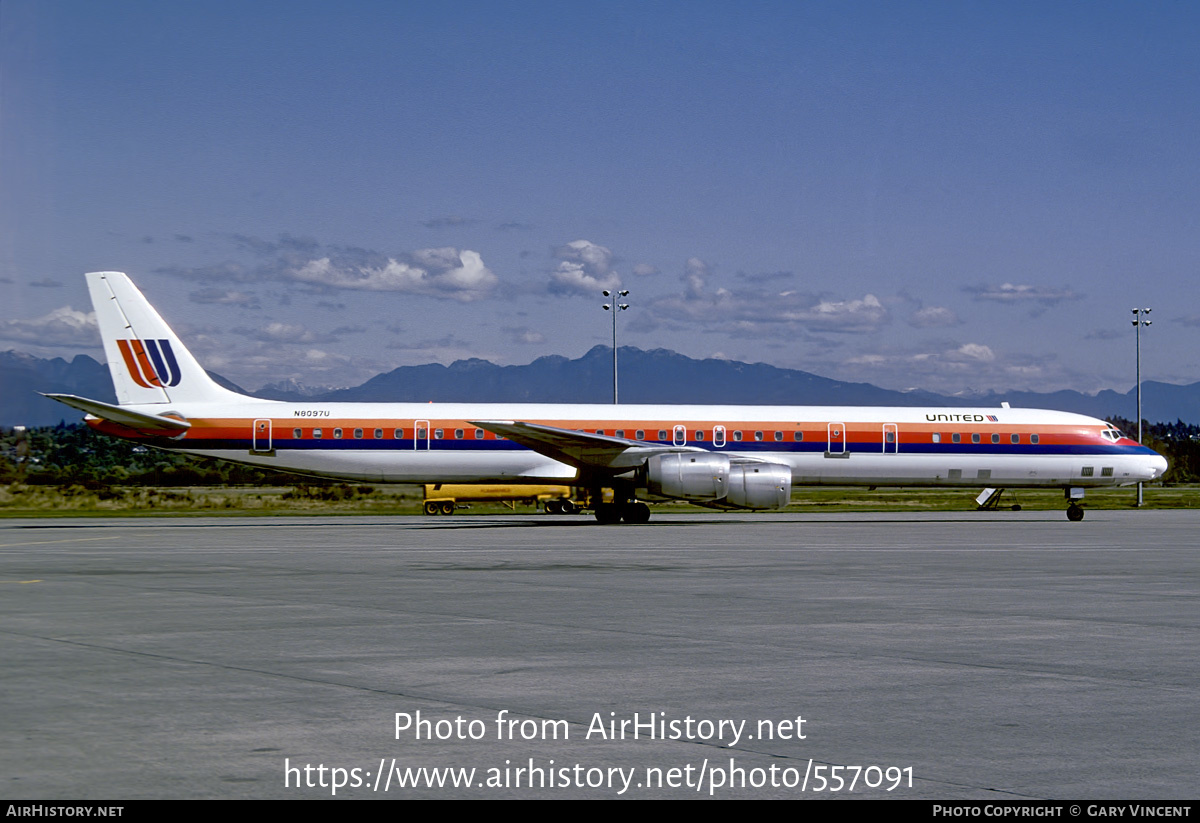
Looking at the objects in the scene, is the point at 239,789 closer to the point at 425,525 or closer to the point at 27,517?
the point at 425,525

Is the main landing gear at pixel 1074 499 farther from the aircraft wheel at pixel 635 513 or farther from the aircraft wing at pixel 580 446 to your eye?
the aircraft wheel at pixel 635 513

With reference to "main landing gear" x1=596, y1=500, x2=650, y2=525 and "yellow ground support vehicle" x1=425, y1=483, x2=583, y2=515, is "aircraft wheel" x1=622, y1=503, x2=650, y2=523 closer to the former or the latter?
"main landing gear" x1=596, y1=500, x2=650, y2=525

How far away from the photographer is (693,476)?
112 feet

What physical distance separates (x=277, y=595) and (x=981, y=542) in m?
17.2

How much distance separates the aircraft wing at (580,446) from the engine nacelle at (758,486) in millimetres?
2331

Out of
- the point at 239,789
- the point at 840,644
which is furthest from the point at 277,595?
the point at 239,789

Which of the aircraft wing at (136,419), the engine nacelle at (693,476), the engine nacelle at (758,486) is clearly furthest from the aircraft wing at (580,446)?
the aircraft wing at (136,419)

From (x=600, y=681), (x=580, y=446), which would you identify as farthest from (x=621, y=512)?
(x=600, y=681)

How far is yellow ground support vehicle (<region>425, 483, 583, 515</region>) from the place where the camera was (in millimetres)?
49031

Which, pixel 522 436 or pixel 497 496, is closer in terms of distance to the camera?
pixel 522 436

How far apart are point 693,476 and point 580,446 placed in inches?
138

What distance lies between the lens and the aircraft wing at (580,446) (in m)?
34.3

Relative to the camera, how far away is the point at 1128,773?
609cm

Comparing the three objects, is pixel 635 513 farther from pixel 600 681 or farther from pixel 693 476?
pixel 600 681
